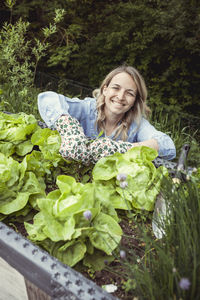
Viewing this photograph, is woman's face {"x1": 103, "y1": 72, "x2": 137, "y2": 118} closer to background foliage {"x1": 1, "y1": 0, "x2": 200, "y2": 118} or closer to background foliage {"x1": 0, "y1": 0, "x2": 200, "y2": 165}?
background foliage {"x1": 0, "y1": 0, "x2": 200, "y2": 165}

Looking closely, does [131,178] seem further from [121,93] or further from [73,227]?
[121,93]

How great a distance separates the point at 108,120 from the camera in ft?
6.17

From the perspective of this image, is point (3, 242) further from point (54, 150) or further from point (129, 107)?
point (129, 107)

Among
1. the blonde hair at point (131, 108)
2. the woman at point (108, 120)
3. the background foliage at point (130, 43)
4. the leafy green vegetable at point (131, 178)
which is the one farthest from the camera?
the background foliage at point (130, 43)

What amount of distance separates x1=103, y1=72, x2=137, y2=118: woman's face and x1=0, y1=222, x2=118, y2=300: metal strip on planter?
1.08m

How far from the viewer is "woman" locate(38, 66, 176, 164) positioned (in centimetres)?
132

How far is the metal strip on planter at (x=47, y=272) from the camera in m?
0.67

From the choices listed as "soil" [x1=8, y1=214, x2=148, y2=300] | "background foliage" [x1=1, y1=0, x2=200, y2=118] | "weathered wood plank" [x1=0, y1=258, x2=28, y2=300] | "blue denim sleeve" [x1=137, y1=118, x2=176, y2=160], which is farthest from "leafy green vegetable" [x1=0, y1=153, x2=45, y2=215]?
"background foliage" [x1=1, y1=0, x2=200, y2=118]

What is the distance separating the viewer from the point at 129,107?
1.74m

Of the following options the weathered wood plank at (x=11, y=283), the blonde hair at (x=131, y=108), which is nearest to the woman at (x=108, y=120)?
the blonde hair at (x=131, y=108)

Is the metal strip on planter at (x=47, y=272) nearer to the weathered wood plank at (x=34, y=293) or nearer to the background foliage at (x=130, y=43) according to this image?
the weathered wood plank at (x=34, y=293)

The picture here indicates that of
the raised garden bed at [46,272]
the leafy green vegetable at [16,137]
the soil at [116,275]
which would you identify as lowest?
the soil at [116,275]

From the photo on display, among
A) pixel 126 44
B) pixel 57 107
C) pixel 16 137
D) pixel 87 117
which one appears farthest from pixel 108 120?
pixel 126 44

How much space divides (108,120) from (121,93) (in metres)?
0.27
